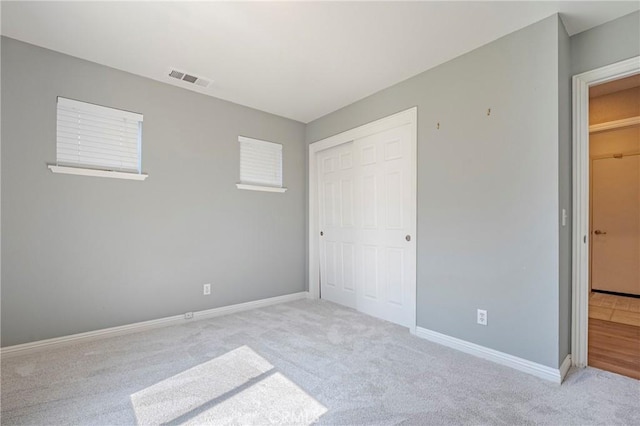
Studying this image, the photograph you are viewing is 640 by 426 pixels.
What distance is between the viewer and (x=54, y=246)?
253cm

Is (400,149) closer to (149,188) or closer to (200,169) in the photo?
(200,169)

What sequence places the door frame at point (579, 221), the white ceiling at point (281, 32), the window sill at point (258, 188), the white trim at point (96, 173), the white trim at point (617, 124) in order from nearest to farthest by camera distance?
the white ceiling at point (281, 32)
the door frame at point (579, 221)
the white trim at point (96, 173)
the white trim at point (617, 124)
the window sill at point (258, 188)

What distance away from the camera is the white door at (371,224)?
3068 mm

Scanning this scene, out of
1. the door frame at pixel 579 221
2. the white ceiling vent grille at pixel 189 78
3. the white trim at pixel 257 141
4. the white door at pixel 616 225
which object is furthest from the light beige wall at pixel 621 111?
the white ceiling vent grille at pixel 189 78

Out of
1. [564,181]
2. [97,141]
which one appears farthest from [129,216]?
[564,181]

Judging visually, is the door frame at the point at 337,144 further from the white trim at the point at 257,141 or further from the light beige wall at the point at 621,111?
the light beige wall at the point at 621,111

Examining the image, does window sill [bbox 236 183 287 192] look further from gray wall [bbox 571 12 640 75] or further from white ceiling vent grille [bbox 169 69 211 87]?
gray wall [bbox 571 12 640 75]

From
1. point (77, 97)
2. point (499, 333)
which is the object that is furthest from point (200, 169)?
point (499, 333)

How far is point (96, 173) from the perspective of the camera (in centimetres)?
270

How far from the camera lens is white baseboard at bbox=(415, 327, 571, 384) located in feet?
6.70

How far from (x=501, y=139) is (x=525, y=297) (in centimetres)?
122

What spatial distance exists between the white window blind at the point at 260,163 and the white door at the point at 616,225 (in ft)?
15.2

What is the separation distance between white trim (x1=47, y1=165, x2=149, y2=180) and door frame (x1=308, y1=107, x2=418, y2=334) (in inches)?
83.4

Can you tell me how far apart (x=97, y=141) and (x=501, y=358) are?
155 inches
